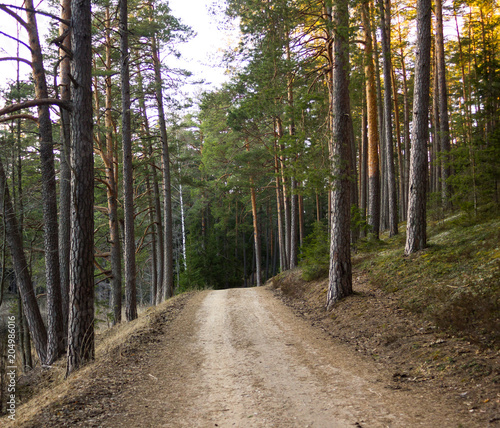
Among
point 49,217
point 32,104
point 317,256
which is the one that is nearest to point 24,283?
point 49,217

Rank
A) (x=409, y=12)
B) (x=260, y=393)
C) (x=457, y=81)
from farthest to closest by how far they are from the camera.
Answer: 1. (x=457, y=81)
2. (x=409, y=12)
3. (x=260, y=393)

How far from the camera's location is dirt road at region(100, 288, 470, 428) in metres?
4.00

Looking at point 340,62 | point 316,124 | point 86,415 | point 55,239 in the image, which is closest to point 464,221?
point 316,124

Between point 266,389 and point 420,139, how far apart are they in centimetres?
793

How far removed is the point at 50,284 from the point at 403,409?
347 inches

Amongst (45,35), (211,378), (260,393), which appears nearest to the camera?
(260,393)

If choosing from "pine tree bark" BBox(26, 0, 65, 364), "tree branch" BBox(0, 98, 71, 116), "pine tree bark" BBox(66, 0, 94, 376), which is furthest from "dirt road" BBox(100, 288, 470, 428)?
"tree branch" BBox(0, 98, 71, 116)

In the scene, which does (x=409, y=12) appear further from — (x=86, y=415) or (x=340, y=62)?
(x=86, y=415)

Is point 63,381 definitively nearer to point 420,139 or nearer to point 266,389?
point 266,389

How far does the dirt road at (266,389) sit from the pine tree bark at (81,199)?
1.35 m

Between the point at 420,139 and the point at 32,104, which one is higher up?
the point at 32,104

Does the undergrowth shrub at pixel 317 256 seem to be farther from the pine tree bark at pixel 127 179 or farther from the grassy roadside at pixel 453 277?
the pine tree bark at pixel 127 179

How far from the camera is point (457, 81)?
26172 millimetres

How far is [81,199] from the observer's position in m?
6.55
